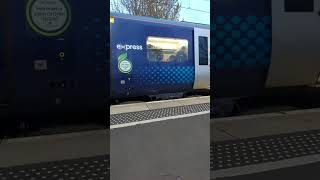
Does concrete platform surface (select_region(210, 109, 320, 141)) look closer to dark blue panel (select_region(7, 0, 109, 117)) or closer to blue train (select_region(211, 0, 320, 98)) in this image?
blue train (select_region(211, 0, 320, 98))

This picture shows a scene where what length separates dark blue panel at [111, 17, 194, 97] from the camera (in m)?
10.7

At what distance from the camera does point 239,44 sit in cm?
766

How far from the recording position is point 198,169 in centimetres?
517

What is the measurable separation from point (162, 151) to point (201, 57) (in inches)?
276

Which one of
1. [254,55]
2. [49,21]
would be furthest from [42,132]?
[254,55]

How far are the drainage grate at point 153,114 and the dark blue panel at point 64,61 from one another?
183 centimetres

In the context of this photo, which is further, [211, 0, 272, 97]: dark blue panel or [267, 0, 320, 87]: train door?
[267, 0, 320, 87]: train door

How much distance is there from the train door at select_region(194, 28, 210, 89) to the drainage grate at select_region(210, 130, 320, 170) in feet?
19.7

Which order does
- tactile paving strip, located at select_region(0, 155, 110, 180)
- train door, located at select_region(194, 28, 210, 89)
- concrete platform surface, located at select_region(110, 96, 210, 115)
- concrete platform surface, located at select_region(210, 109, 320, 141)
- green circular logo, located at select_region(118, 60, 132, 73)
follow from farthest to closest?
train door, located at select_region(194, 28, 210, 89) → green circular logo, located at select_region(118, 60, 132, 73) → concrete platform surface, located at select_region(110, 96, 210, 115) → concrete platform surface, located at select_region(210, 109, 320, 141) → tactile paving strip, located at select_region(0, 155, 110, 180)

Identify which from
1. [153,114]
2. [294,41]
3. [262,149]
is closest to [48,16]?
[262,149]

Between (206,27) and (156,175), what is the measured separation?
880 centimetres

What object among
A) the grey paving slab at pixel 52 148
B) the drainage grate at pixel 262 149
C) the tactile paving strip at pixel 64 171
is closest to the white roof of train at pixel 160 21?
the grey paving slab at pixel 52 148

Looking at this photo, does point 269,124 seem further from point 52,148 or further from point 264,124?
point 52,148

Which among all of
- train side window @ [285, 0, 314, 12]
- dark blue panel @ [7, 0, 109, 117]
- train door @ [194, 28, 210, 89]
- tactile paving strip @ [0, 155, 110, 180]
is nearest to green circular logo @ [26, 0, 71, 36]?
dark blue panel @ [7, 0, 109, 117]
